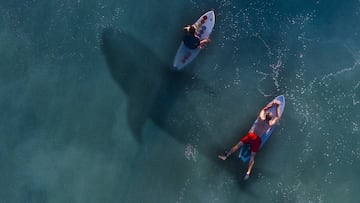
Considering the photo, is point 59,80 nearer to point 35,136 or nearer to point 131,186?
point 35,136

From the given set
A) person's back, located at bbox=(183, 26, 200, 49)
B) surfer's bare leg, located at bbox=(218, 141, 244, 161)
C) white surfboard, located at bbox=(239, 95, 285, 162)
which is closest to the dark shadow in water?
surfer's bare leg, located at bbox=(218, 141, 244, 161)

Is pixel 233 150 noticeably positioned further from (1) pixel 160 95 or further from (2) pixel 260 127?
(1) pixel 160 95

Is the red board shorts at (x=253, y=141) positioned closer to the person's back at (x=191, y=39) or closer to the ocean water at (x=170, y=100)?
the ocean water at (x=170, y=100)

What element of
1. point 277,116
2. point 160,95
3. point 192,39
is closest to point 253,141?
point 277,116

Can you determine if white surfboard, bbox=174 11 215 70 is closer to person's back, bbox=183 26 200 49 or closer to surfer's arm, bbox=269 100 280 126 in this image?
person's back, bbox=183 26 200 49

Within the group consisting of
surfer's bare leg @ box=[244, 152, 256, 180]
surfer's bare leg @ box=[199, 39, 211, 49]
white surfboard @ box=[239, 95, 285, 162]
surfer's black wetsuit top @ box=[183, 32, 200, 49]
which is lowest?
surfer's bare leg @ box=[244, 152, 256, 180]

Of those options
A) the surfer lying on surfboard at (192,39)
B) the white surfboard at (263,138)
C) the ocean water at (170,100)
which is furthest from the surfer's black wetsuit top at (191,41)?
the white surfboard at (263,138)
